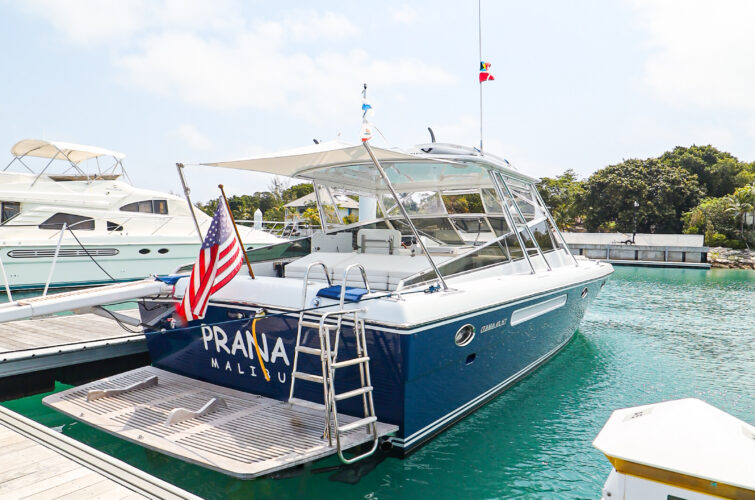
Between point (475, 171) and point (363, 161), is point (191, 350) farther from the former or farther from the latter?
point (475, 171)

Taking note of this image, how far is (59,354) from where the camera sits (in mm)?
6301

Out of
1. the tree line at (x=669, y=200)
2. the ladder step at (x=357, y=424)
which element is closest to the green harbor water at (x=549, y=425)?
the ladder step at (x=357, y=424)

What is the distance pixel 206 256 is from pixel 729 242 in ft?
121

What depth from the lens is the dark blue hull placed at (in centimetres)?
402

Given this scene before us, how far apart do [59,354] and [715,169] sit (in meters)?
51.1

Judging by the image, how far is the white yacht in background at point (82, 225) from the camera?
1404 cm

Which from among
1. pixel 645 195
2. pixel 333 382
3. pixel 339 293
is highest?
pixel 645 195

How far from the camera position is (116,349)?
6.86 meters

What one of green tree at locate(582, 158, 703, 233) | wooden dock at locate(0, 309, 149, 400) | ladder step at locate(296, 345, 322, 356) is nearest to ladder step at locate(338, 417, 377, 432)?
ladder step at locate(296, 345, 322, 356)

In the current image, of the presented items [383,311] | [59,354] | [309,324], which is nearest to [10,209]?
[59,354]

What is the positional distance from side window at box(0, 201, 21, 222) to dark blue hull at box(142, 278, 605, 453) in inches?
486

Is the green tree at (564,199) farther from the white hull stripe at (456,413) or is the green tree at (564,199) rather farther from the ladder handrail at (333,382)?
the ladder handrail at (333,382)

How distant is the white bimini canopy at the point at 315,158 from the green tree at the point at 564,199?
3817 cm

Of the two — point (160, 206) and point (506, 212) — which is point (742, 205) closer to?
point (506, 212)
